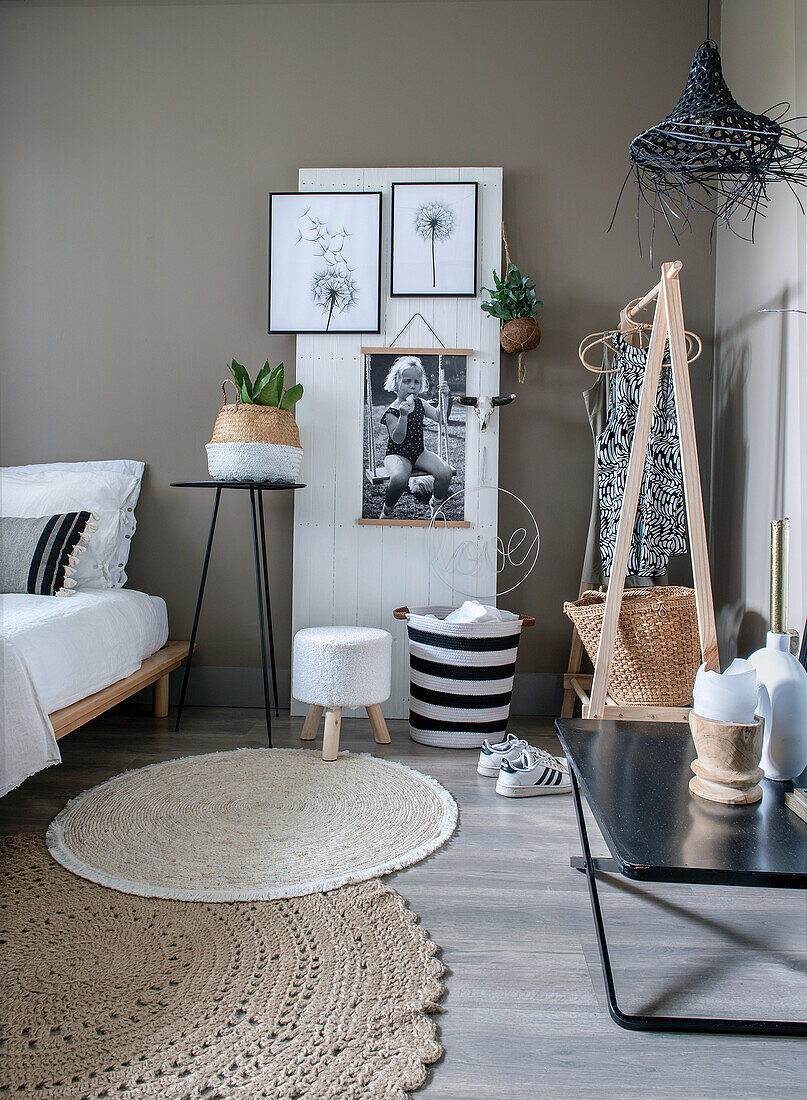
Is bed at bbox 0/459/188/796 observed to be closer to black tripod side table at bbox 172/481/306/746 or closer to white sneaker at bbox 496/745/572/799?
black tripod side table at bbox 172/481/306/746

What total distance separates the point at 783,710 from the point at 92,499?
2.61 m

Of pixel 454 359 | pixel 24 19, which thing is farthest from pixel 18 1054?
pixel 24 19

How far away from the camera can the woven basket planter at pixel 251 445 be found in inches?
111

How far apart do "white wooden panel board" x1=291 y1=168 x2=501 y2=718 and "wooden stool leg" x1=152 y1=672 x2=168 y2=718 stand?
53 centimetres

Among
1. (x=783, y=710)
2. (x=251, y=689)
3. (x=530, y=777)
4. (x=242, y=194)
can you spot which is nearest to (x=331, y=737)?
(x=530, y=777)

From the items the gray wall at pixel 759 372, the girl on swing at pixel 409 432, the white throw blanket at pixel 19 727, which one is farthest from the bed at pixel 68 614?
the gray wall at pixel 759 372

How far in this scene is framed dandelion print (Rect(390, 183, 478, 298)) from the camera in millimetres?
3143

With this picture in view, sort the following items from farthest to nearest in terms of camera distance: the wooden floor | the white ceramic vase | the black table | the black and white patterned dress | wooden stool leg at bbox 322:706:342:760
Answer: the black and white patterned dress < wooden stool leg at bbox 322:706:342:760 < the white ceramic vase < the wooden floor < the black table

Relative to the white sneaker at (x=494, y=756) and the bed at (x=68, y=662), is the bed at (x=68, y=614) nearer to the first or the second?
the bed at (x=68, y=662)

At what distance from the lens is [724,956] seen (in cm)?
150

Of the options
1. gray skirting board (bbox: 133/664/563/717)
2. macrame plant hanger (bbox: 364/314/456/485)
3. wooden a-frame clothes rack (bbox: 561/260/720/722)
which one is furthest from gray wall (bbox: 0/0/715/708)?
wooden a-frame clothes rack (bbox: 561/260/720/722)

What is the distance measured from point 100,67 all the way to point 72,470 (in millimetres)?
1722

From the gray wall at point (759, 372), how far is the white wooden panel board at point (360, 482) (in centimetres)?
89

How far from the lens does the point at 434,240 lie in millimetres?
3154
